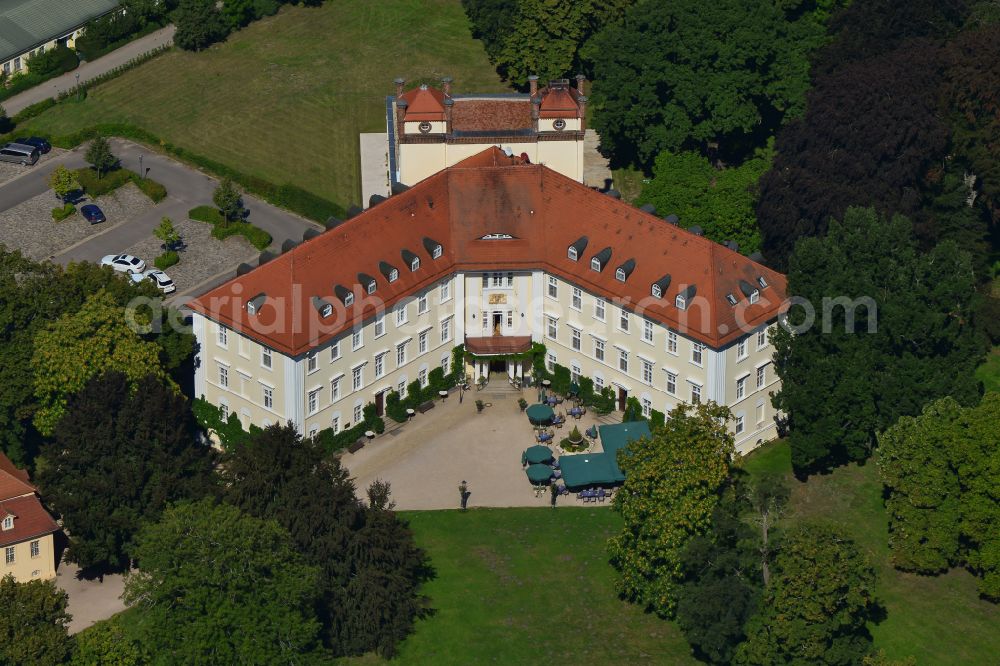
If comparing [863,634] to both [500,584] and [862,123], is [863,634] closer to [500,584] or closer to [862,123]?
[500,584]

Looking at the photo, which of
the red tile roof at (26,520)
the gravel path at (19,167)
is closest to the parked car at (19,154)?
the gravel path at (19,167)

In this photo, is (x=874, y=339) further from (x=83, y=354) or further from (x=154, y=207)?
(x=154, y=207)

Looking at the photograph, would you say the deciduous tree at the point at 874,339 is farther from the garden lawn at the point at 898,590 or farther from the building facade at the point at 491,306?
the building facade at the point at 491,306

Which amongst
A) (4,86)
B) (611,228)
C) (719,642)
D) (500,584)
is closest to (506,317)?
(611,228)

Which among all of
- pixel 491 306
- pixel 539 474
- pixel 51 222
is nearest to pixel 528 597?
pixel 539 474

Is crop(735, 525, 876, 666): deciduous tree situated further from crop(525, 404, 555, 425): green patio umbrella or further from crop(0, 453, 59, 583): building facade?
crop(0, 453, 59, 583): building facade

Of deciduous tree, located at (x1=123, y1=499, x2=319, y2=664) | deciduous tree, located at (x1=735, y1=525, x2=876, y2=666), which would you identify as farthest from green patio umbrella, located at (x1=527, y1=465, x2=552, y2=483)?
deciduous tree, located at (x1=735, y1=525, x2=876, y2=666)
